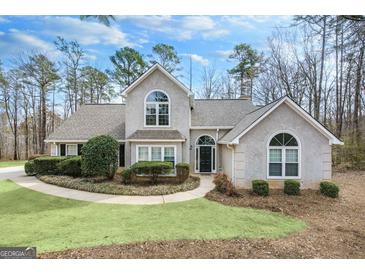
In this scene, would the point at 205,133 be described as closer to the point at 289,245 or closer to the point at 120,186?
the point at 120,186

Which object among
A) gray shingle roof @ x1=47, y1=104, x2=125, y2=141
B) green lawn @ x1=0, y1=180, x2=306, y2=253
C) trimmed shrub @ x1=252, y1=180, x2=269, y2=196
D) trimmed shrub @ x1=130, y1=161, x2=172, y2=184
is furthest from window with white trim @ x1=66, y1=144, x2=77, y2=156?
trimmed shrub @ x1=252, y1=180, x2=269, y2=196

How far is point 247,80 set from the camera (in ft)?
73.8

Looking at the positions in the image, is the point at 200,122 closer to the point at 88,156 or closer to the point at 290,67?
the point at 88,156

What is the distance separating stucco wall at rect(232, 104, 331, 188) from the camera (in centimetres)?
1079

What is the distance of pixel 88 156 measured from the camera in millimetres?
11828

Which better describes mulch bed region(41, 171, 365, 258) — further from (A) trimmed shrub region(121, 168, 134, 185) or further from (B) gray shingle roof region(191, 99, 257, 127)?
(B) gray shingle roof region(191, 99, 257, 127)

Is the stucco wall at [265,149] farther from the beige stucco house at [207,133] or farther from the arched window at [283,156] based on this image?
the arched window at [283,156]

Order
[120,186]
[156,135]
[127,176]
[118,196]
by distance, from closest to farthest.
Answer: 1. [118,196]
2. [120,186]
3. [127,176]
4. [156,135]

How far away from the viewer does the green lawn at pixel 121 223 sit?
5.69m

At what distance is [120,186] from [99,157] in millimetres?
2001

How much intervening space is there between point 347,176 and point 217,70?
43.8 feet

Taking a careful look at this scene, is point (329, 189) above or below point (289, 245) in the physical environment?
above

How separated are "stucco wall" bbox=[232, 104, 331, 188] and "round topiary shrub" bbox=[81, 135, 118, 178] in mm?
6464

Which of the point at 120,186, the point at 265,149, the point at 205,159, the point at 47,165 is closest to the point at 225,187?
the point at 265,149
